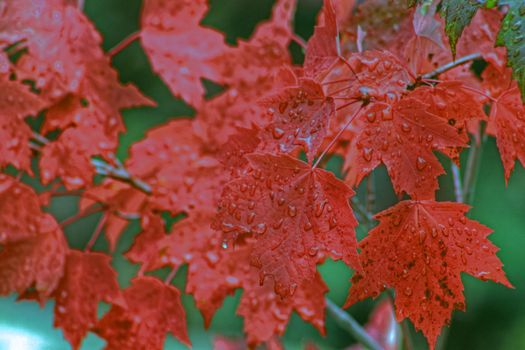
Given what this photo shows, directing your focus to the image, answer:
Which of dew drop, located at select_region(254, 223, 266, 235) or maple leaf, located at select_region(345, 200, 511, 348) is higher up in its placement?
dew drop, located at select_region(254, 223, 266, 235)

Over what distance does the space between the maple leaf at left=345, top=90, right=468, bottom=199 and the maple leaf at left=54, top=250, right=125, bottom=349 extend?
0.46 meters

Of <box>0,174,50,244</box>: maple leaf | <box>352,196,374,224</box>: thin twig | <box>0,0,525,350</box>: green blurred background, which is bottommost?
<box>0,0,525,350</box>: green blurred background

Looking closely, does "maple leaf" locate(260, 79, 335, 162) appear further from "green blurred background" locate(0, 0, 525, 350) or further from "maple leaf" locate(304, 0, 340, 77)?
"green blurred background" locate(0, 0, 525, 350)

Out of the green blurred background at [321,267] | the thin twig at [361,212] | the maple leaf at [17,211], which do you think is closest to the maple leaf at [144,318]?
the maple leaf at [17,211]

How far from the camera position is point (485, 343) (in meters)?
2.62

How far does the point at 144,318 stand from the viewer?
0.93 meters

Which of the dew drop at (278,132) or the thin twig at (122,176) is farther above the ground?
the dew drop at (278,132)

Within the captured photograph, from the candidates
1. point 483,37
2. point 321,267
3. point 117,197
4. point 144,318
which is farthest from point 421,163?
point 321,267

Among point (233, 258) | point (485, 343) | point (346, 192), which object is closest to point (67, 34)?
point (233, 258)

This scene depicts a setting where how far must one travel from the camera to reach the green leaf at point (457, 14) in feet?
1.86

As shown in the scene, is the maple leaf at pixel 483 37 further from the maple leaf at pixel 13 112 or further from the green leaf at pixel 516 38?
the maple leaf at pixel 13 112

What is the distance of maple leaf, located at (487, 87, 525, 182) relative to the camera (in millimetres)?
641

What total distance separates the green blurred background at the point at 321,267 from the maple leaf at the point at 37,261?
0.98 meters

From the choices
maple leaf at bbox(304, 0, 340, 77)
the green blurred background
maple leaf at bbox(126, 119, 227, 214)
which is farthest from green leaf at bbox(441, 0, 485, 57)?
the green blurred background
